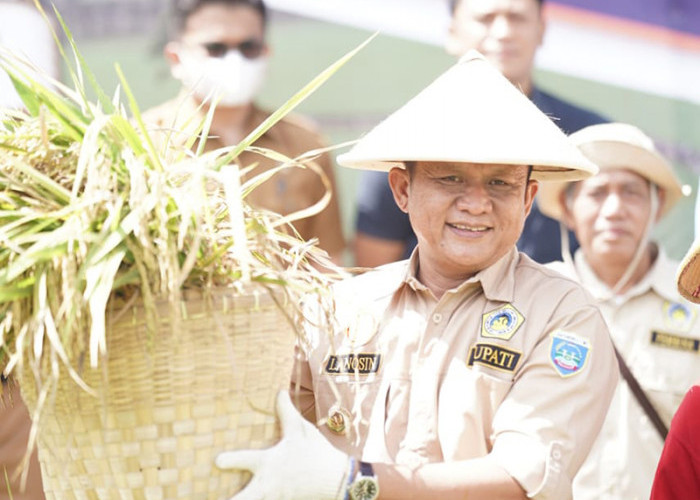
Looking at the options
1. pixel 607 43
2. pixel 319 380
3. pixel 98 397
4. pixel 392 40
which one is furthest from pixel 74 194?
pixel 607 43

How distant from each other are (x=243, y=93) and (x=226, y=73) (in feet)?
0.33

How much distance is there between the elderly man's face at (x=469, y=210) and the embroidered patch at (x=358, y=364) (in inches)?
10.7

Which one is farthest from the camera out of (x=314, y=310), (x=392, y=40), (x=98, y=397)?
(x=392, y=40)

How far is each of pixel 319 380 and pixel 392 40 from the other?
268cm

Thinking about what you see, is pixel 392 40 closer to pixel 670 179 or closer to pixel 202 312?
pixel 670 179

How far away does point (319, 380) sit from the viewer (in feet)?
9.07

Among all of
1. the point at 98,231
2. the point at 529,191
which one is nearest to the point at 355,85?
the point at 529,191

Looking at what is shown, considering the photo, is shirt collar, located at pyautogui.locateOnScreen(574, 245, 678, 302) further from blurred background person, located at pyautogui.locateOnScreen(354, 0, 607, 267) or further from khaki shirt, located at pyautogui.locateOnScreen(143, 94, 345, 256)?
khaki shirt, located at pyautogui.locateOnScreen(143, 94, 345, 256)

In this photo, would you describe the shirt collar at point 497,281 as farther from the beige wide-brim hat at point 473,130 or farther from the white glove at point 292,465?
the white glove at point 292,465

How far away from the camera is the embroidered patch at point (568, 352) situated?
8.49 ft

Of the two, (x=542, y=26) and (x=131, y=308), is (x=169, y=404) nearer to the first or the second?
(x=131, y=308)

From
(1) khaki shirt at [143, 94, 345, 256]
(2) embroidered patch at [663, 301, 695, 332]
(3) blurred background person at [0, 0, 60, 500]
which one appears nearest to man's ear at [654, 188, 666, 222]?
(2) embroidered patch at [663, 301, 695, 332]

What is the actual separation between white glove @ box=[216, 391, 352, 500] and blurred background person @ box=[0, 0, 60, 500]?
392 millimetres

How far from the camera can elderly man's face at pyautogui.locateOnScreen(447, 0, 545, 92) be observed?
475cm
